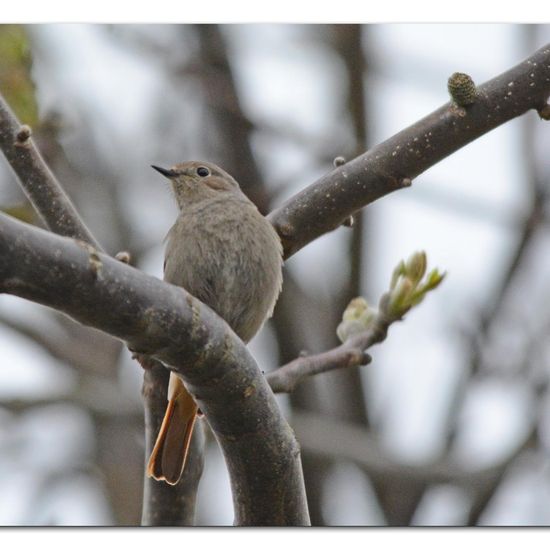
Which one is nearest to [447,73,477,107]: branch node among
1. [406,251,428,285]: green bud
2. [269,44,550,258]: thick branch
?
[269,44,550,258]: thick branch


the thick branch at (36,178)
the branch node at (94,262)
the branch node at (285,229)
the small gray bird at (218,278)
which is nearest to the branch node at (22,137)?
the thick branch at (36,178)

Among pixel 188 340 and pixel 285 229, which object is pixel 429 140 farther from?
pixel 188 340

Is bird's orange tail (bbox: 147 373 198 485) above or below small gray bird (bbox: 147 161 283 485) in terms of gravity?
below

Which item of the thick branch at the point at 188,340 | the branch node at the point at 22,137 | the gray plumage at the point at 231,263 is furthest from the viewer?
the gray plumage at the point at 231,263

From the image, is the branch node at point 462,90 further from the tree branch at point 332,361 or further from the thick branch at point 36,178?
the thick branch at point 36,178

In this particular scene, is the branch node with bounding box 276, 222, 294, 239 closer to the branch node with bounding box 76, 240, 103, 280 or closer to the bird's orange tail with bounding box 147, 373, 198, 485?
the bird's orange tail with bounding box 147, 373, 198, 485
